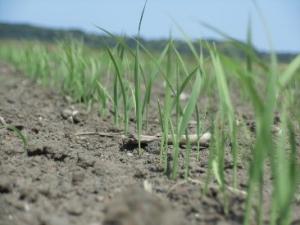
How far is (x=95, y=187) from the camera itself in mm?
1024

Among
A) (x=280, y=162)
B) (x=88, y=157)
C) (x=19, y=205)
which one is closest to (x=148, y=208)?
(x=280, y=162)

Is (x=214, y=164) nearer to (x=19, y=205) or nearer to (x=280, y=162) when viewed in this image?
(x=280, y=162)

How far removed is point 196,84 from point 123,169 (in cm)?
31

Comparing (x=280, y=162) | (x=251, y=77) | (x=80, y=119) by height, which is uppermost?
(x=251, y=77)

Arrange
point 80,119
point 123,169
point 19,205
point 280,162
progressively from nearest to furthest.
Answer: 1. point 280,162
2. point 19,205
3. point 123,169
4. point 80,119

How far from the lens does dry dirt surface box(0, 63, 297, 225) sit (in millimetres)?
753

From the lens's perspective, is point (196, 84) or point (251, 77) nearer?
point (251, 77)

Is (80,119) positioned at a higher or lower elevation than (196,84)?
lower

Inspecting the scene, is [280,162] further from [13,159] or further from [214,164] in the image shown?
[13,159]

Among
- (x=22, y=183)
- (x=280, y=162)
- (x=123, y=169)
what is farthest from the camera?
(x=123, y=169)

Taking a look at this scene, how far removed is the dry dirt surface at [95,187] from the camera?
2.47 ft

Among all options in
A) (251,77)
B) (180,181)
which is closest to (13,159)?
(180,181)

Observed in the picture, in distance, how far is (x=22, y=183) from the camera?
1.04 meters

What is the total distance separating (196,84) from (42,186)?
434mm
